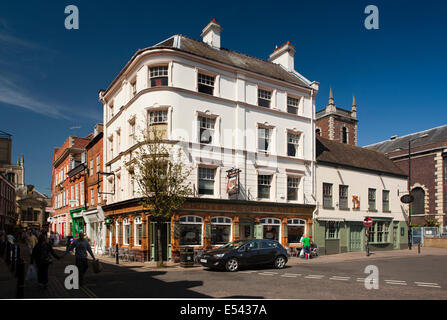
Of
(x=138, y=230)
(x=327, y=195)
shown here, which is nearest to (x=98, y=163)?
(x=138, y=230)

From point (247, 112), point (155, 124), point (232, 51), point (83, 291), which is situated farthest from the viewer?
point (232, 51)

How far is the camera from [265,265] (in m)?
18.4

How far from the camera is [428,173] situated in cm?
4347

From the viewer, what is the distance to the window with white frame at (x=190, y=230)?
2038cm

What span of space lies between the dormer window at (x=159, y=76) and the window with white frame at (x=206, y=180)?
5.38 metres

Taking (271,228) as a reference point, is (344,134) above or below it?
above

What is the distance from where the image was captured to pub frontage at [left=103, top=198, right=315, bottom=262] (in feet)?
66.4

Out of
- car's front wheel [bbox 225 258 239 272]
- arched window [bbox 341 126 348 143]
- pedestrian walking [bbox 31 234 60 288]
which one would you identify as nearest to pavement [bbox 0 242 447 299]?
pedestrian walking [bbox 31 234 60 288]

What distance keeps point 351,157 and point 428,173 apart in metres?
18.5

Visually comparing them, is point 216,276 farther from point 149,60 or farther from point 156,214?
point 149,60

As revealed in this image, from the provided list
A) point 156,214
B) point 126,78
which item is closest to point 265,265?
point 156,214

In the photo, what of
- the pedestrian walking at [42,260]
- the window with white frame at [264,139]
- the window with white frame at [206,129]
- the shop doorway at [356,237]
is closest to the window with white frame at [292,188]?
the window with white frame at [264,139]

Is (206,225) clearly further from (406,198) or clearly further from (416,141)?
(416,141)
